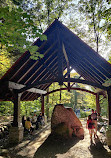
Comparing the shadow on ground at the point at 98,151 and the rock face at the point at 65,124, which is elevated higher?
the rock face at the point at 65,124

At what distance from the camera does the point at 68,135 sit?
8625mm

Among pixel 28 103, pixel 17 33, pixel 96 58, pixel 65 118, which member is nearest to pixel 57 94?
pixel 28 103

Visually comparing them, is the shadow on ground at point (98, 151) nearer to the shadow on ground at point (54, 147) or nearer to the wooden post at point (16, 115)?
the shadow on ground at point (54, 147)

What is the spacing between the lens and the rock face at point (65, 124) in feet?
28.6

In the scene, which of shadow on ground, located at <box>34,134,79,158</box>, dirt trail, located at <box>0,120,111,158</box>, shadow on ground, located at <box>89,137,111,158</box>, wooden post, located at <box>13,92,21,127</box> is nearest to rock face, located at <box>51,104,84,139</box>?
shadow on ground, located at <box>34,134,79,158</box>

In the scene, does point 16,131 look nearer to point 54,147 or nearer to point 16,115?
point 16,115

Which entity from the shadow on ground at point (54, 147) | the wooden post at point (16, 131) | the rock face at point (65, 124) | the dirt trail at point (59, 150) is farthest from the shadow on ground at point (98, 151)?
the wooden post at point (16, 131)

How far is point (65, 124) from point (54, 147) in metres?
2.02

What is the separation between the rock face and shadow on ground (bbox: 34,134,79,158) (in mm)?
367

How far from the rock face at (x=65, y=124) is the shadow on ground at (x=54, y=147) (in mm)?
367

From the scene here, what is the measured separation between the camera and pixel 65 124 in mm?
8836

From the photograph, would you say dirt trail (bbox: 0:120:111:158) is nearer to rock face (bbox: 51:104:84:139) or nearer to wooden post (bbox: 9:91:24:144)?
wooden post (bbox: 9:91:24:144)

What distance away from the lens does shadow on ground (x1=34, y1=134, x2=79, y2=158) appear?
614cm

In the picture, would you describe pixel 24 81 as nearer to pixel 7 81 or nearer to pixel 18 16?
pixel 7 81
